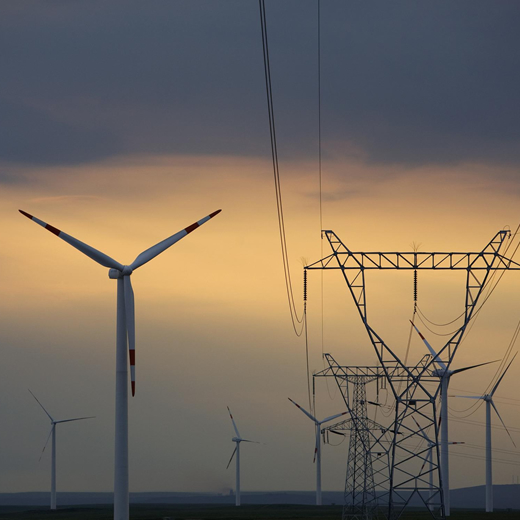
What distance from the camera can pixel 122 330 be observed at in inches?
2073

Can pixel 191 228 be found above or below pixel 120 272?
above

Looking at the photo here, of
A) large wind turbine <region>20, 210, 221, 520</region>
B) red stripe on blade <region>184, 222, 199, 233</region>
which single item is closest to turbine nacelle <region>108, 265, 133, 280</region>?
large wind turbine <region>20, 210, 221, 520</region>

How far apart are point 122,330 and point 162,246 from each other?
587 cm

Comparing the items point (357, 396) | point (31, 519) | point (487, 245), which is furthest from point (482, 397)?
point (487, 245)

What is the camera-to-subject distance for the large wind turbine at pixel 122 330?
166 feet

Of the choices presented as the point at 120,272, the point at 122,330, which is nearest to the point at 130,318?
the point at 122,330

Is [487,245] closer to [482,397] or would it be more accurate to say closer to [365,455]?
[365,455]

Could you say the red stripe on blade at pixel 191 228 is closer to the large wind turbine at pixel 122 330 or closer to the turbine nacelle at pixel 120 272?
the large wind turbine at pixel 122 330

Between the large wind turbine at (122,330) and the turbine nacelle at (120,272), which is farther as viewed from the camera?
the turbine nacelle at (120,272)

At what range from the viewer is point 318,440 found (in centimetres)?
15788

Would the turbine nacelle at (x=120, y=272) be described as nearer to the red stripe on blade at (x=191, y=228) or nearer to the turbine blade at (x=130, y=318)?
the turbine blade at (x=130, y=318)

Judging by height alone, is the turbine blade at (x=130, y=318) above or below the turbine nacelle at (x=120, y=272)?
below

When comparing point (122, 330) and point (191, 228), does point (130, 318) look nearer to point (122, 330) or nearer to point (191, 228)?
point (122, 330)

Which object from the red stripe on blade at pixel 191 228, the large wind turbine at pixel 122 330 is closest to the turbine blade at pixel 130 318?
the large wind turbine at pixel 122 330
